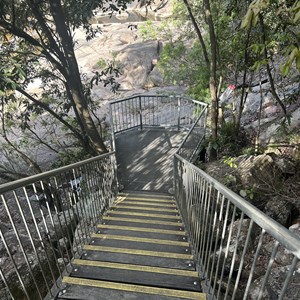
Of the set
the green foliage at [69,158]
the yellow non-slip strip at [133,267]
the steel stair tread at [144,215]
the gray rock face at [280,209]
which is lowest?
the green foliage at [69,158]

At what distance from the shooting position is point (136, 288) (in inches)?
83.9

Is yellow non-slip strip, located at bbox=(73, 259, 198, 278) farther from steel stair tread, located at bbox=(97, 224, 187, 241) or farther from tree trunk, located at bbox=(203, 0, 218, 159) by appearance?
tree trunk, located at bbox=(203, 0, 218, 159)

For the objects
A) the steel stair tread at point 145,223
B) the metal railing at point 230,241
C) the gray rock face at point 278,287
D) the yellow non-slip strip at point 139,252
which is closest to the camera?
the metal railing at point 230,241

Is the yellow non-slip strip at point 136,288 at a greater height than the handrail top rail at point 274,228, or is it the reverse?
the handrail top rail at point 274,228

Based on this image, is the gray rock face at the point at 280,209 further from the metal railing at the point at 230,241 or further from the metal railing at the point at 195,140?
the metal railing at the point at 195,140

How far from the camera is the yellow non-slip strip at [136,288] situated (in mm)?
2047

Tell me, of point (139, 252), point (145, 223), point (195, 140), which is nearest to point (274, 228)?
point (139, 252)

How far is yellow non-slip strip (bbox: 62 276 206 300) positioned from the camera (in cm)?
205

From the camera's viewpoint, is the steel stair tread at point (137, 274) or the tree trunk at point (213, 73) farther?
the tree trunk at point (213, 73)

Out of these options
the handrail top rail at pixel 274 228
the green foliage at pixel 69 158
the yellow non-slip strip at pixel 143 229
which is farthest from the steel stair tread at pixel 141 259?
the green foliage at pixel 69 158

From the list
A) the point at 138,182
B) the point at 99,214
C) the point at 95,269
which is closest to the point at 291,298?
the point at 95,269

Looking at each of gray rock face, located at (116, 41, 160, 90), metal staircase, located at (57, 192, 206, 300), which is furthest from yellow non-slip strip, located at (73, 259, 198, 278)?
gray rock face, located at (116, 41, 160, 90)

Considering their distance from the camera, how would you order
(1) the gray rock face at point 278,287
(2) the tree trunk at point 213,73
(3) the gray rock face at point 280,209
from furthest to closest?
(2) the tree trunk at point 213,73, (3) the gray rock face at point 280,209, (1) the gray rock face at point 278,287

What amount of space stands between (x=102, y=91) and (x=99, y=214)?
1427cm
